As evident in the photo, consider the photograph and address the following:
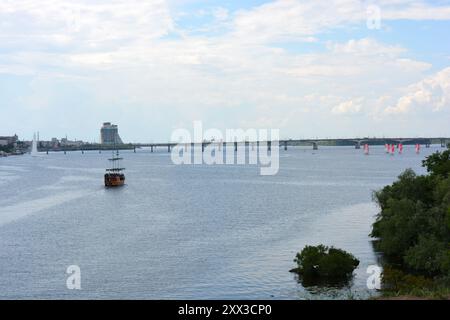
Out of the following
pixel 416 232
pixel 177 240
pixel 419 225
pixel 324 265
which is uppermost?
pixel 419 225

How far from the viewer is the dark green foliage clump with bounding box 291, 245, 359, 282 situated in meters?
41.7

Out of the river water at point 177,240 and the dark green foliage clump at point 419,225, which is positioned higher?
the dark green foliage clump at point 419,225

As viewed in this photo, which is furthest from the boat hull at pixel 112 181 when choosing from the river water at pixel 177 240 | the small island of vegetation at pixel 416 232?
the small island of vegetation at pixel 416 232

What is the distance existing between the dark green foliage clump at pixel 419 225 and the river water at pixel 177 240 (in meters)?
2.72

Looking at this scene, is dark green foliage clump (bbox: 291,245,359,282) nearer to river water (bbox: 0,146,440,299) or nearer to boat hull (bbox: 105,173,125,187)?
river water (bbox: 0,146,440,299)

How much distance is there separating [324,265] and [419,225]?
Answer: 25.6ft

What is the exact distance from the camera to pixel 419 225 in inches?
1750

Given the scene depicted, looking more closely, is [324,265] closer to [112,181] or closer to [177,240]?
[177,240]

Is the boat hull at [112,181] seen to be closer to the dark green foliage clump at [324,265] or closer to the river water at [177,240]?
the river water at [177,240]

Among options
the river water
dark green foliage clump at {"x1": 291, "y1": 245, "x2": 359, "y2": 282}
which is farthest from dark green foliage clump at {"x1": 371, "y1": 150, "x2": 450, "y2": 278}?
dark green foliage clump at {"x1": 291, "y1": 245, "x2": 359, "y2": 282}

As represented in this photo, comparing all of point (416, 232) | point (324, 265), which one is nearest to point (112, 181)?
point (324, 265)

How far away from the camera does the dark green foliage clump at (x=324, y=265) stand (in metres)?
41.7

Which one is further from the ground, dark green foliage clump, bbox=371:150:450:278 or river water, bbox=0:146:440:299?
dark green foliage clump, bbox=371:150:450:278

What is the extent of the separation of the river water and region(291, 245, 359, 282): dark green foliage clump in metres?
0.89
